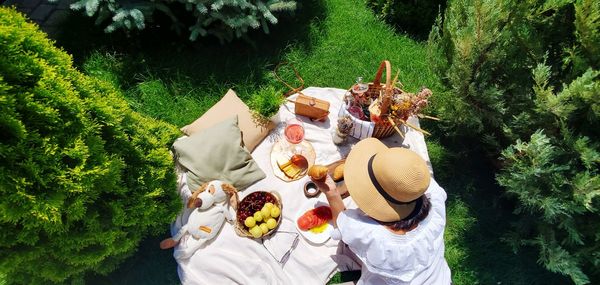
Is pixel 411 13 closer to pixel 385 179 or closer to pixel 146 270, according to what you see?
pixel 385 179

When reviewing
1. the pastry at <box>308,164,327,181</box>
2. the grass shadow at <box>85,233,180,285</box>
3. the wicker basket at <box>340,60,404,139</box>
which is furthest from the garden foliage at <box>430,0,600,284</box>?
the grass shadow at <box>85,233,180,285</box>

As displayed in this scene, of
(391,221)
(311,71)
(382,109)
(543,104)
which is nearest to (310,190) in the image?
(382,109)

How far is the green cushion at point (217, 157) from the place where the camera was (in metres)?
4.22

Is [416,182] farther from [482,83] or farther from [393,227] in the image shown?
[482,83]

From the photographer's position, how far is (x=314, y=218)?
4.08 metres

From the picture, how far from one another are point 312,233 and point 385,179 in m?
1.44

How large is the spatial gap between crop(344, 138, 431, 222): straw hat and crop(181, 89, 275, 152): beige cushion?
144 centimetres

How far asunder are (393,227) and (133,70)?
4.07 m

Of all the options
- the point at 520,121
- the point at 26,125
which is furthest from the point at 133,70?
the point at 520,121

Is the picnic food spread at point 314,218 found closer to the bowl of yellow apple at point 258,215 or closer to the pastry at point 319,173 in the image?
the bowl of yellow apple at point 258,215

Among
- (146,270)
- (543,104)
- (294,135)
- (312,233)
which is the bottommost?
(146,270)

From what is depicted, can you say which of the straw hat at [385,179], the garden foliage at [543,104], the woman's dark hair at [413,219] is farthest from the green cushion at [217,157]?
the garden foliage at [543,104]

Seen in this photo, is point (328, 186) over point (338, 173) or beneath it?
over

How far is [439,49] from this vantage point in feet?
14.8
